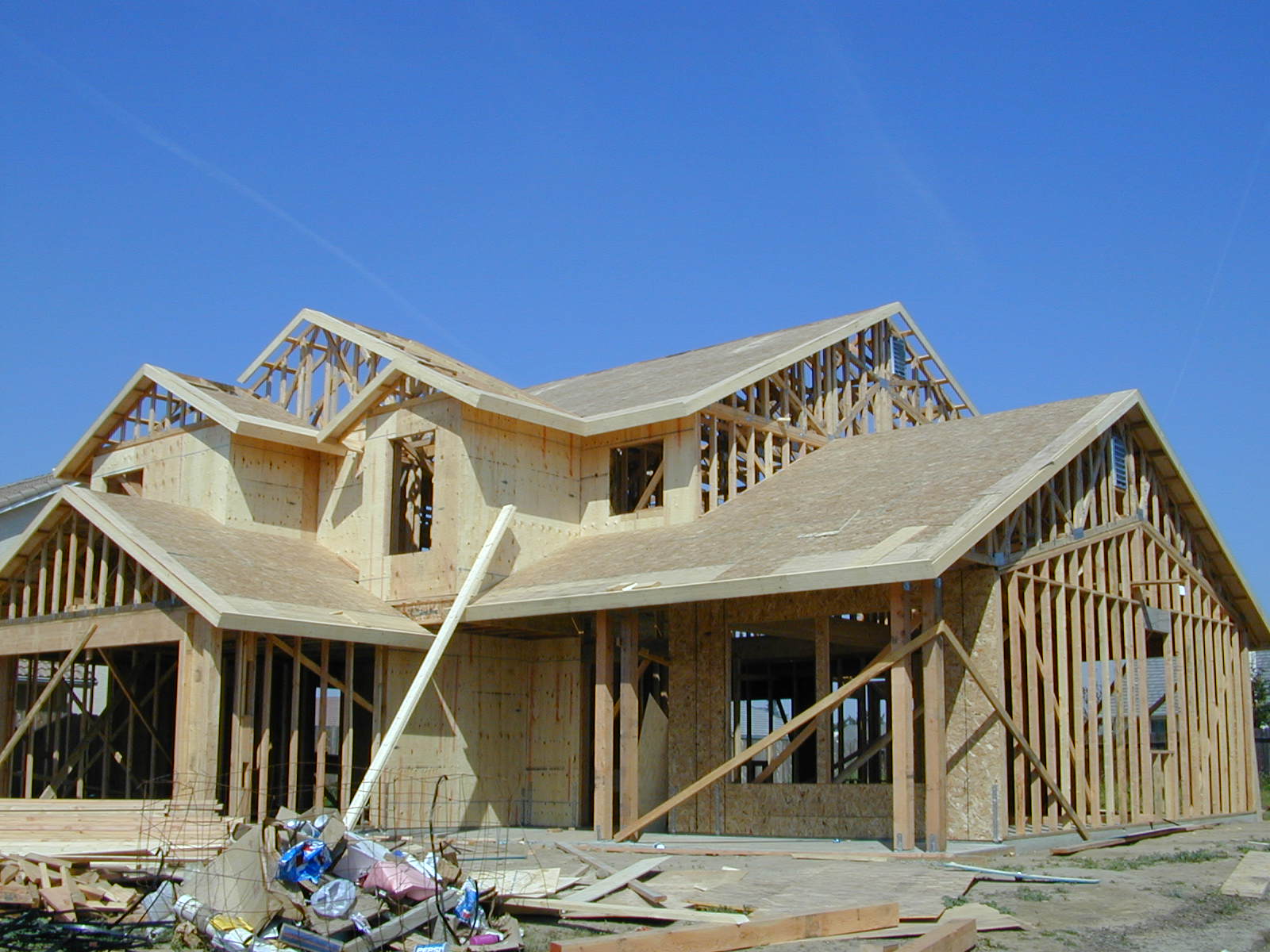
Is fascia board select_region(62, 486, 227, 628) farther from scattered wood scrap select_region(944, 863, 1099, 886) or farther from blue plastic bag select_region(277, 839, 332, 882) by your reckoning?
scattered wood scrap select_region(944, 863, 1099, 886)

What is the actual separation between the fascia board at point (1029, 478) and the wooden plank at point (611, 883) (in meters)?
4.46

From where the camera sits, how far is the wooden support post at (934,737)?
15.8m

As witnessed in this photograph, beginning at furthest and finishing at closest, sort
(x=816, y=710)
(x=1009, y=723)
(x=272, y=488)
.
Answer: (x=272, y=488) < (x=1009, y=723) < (x=816, y=710)

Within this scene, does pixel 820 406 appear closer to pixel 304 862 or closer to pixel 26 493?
pixel 304 862

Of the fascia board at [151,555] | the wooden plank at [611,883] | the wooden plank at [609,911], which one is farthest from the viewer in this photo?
the fascia board at [151,555]

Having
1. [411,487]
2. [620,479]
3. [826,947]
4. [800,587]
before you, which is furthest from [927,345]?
[826,947]

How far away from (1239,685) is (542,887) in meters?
18.0

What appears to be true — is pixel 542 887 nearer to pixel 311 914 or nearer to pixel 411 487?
pixel 311 914

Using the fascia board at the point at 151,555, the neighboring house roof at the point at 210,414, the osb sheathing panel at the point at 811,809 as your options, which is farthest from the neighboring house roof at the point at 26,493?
the osb sheathing panel at the point at 811,809

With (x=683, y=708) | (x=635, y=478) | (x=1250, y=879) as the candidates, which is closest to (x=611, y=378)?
(x=635, y=478)

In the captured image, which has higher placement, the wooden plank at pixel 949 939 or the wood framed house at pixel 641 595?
the wood framed house at pixel 641 595

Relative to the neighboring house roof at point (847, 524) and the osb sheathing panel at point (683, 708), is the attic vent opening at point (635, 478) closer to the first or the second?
the neighboring house roof at point (847, 524)

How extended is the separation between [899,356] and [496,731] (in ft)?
37.0

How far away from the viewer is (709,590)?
17.1 metres
